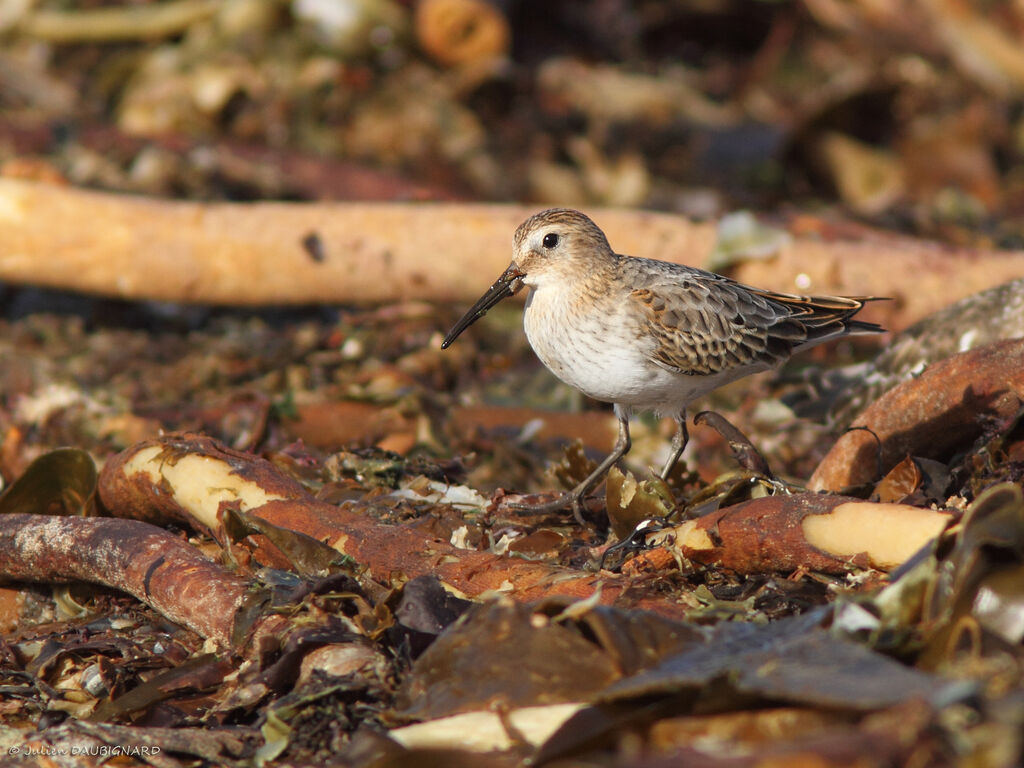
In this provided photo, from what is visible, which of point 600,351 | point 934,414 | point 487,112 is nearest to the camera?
point 934,414

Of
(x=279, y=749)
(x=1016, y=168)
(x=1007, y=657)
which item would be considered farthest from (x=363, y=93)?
(x=1007, y=657)

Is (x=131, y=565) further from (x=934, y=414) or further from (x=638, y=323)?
(x=934, y=414)

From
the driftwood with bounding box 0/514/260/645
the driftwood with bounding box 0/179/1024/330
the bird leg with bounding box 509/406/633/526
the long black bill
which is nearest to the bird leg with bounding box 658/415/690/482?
the bird leg with bounding box 509/406/633/526

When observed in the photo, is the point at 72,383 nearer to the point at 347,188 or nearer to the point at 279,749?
the point at 347,188

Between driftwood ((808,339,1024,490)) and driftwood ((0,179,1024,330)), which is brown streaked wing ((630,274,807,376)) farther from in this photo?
driftwood ((0,179,1024,330))

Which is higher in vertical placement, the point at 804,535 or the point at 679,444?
the point at 804,535

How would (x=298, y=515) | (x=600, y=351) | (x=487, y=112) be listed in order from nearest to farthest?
(x=298, y=515) < (x=600, y=351) < (x=487, y=112)

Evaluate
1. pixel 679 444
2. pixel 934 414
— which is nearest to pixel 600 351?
pixel 679 444
